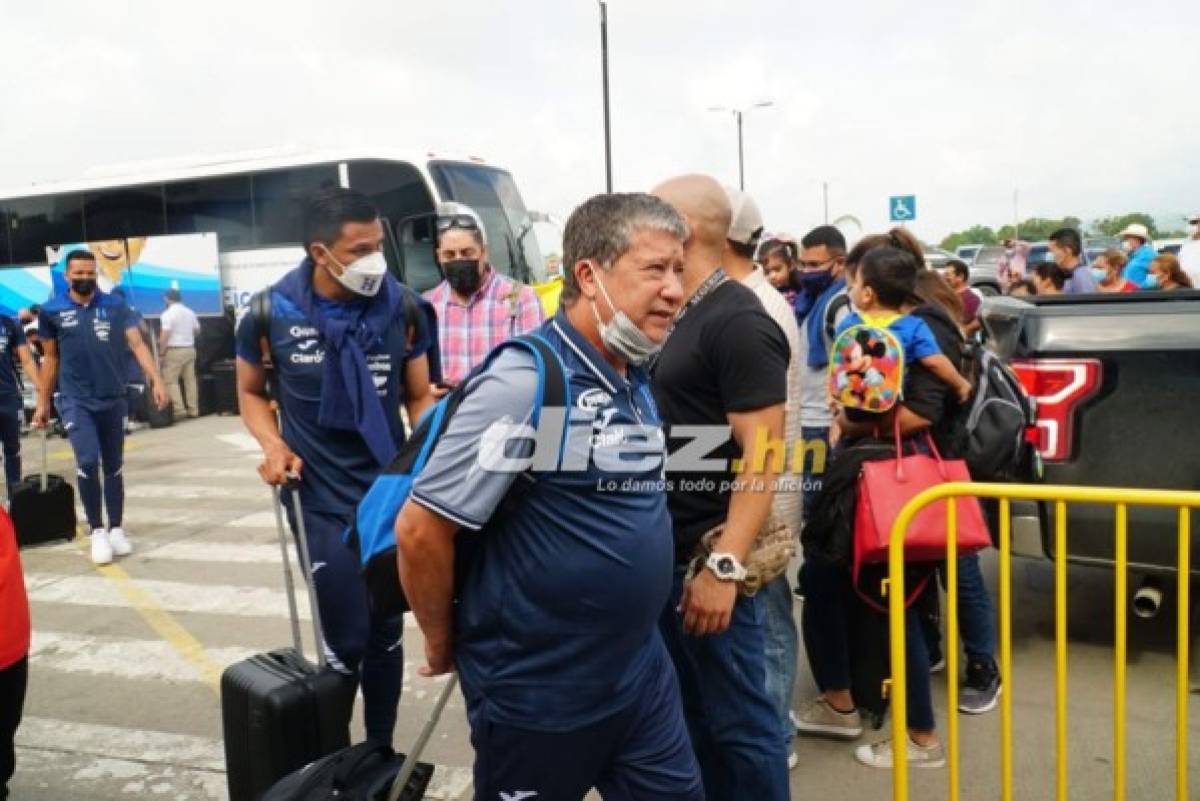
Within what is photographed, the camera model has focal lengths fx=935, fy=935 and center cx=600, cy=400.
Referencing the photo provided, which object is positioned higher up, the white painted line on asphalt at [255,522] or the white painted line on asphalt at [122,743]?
the white painted line on asphalt at [255,522]

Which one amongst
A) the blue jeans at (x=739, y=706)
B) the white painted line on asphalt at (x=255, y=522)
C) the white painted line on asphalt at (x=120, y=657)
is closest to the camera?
the blue jeans at (x=739, y=706)

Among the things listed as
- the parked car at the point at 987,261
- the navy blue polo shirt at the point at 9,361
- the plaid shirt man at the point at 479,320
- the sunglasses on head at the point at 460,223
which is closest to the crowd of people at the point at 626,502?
the plaid shirt man at the point at 479,320

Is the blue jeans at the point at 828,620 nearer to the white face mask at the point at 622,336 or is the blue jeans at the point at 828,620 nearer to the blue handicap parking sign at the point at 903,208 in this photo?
the white face mask at the point at 622,336

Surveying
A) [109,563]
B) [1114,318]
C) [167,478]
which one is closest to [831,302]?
[1114,318]

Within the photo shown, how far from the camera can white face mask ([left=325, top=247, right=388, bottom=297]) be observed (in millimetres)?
3037

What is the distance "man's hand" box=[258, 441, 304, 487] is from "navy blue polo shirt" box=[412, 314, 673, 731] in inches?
51.5

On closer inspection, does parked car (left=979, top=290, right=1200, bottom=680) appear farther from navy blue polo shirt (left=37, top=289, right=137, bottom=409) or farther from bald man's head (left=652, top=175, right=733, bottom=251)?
navy blue polo shirt (left=37, top=289, right=137, bottom=409)

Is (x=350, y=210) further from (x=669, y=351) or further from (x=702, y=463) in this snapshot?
(x=702, y=463)

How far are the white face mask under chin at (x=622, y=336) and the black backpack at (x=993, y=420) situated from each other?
1.96m

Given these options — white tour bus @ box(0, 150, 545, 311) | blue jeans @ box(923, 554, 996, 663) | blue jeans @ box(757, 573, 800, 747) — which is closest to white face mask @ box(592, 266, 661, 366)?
blue jeans @ box(757, 573, 800, 747)

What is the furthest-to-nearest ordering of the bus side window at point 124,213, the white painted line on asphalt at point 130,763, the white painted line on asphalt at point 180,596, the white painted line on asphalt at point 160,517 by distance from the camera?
the bus side window at point 124,213, the white painted line on asphalt at point 160,517, the white painted line on asphalt at point 180,596, the white painted line on asphalt at point 130,763

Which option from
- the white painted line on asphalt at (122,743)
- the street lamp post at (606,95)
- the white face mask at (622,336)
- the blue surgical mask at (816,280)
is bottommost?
the white painted line on asphalt at (122,743)

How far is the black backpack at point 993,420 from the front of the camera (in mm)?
3404

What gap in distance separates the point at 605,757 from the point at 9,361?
6.80 meters
